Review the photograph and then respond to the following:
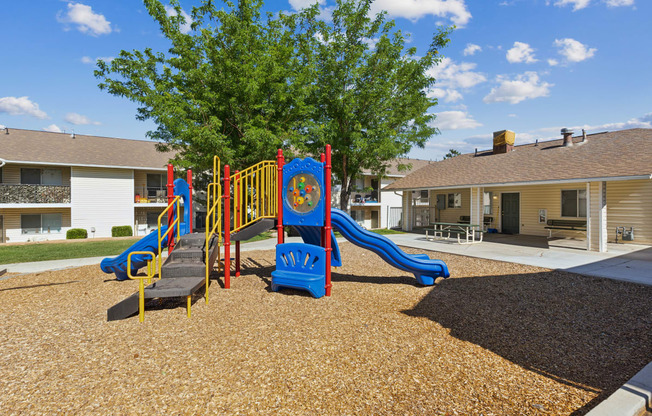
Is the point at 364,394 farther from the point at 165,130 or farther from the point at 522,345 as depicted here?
the point at 165,130

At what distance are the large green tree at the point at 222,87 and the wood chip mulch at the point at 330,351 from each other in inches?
379

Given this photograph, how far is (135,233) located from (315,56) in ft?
55.3

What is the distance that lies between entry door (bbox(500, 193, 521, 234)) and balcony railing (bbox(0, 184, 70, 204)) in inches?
1041

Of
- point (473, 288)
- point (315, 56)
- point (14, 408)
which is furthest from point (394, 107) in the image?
point (14, 408)

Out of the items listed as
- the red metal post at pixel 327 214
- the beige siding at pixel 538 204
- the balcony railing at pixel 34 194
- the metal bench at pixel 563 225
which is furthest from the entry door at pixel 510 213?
the balcony railing at pixel 34 194

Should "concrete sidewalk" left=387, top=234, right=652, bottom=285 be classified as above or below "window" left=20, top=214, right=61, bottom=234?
below

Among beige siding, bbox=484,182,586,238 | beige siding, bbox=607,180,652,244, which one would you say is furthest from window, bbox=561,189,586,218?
beige siding, bbox=607,180,652,244

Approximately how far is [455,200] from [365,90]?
30.5 feet

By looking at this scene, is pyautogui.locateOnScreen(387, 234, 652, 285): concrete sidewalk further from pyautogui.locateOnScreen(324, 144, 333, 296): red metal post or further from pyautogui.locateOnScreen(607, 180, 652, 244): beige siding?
pyautogui.locateOnScreen(324, 144, 333, 296): red metal post

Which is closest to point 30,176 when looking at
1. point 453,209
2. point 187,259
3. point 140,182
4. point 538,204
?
point 140,182

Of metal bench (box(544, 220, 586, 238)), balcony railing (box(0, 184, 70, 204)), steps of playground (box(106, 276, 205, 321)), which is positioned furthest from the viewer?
balcony railing (box(0, 184, 70, 204))

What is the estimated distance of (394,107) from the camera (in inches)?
773

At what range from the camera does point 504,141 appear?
20562mm

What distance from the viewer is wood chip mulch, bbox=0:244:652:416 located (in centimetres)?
322
